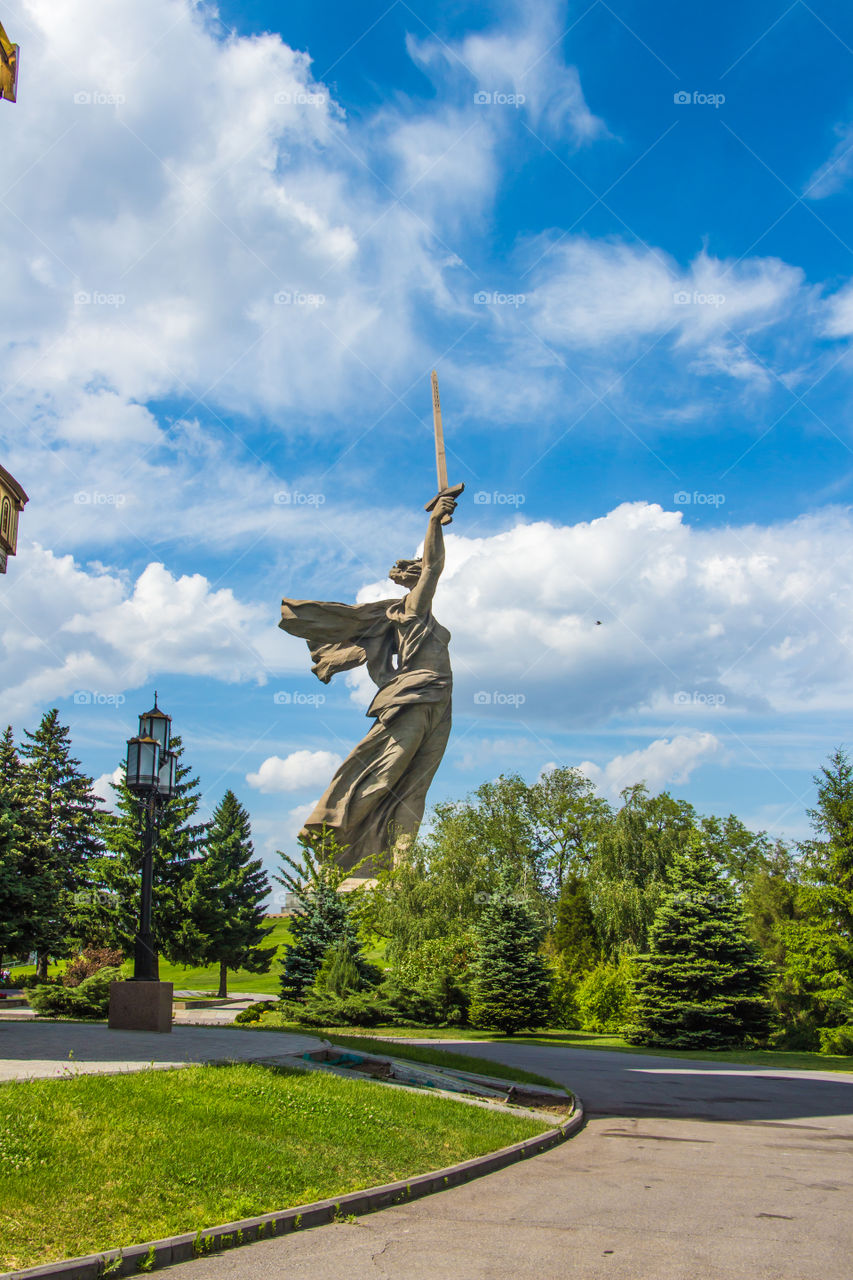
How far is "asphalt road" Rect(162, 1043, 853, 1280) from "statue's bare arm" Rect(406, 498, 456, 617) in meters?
27.1

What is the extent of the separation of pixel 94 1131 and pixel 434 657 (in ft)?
108

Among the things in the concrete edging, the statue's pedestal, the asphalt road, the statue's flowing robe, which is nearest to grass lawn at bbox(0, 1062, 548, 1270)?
the concrete edging

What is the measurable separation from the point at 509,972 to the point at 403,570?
20.7 meters

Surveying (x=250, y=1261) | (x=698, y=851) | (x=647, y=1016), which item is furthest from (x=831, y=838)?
(x=250, y=1261)

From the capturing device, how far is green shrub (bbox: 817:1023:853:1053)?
20.3m

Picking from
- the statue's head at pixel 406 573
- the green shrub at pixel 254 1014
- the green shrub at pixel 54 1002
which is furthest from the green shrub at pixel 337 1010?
the statue's head at pixel 406 573

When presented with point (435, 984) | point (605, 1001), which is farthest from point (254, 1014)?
point (605, 1001)

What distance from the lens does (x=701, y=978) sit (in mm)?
21000

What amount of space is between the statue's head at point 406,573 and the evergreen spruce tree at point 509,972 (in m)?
19.0

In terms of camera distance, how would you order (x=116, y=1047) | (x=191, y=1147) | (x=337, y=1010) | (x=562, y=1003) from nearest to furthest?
(x=191, y=1147)
(x=116, y=1047)
(x=337, y=1010)
(x=562, y=1003)

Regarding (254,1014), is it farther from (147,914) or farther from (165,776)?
(165,776)

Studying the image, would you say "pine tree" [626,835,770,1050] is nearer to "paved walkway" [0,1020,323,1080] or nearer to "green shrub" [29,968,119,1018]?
"paved walkway" [0,1020,323,1080]

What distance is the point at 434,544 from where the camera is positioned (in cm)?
3741

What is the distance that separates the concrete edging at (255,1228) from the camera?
16.2 feet
